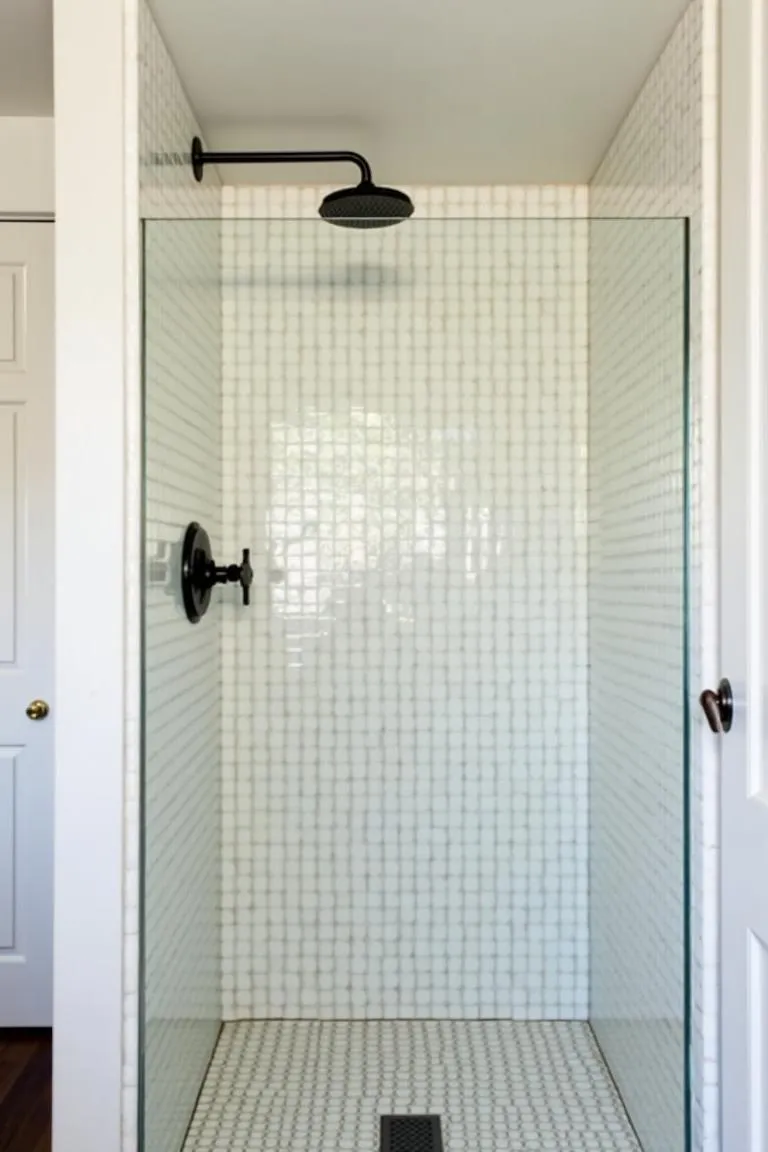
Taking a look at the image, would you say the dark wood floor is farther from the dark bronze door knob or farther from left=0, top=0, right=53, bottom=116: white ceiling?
left=0, top=0, right=53, bottom=116: white ceiling

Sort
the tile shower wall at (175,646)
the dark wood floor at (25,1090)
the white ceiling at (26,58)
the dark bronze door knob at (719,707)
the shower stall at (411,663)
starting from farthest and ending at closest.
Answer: the shower stall at (411,663)
the dark wood floor at (25,1090)
the white ceiling at (26,58)
the tile shower wall at (175,646)
the dark bronze door knob at (719,707)

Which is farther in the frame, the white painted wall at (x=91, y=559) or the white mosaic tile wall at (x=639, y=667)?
the white mosaic tile wall at (x=639, y=667)

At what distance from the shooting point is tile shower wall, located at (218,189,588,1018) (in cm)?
217

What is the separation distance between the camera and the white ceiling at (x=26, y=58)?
1.69 meters

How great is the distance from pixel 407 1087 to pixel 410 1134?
0.52 ft

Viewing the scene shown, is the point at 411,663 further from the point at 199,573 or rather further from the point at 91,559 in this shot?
the point at 91,559

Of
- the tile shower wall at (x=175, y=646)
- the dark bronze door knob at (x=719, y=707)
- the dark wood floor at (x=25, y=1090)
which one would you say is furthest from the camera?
the dark wood floor at (x=25, y=1090)

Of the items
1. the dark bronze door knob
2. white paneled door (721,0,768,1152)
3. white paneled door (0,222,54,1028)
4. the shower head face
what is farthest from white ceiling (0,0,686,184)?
the dark bronze door knob

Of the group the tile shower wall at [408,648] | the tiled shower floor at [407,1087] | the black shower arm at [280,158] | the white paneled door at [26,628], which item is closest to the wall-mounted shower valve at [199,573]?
the tile shower wall at [408,648]

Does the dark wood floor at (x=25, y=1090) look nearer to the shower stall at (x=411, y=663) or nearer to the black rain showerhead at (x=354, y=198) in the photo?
the shower stall at (x=411, y=663)

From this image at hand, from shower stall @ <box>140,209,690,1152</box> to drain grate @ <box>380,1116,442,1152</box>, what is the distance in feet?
0.34

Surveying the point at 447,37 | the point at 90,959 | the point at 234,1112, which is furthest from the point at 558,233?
the point at 234,1112

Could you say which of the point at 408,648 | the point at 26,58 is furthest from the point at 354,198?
the point at 408,648

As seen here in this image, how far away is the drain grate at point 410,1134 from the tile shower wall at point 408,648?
346mm
